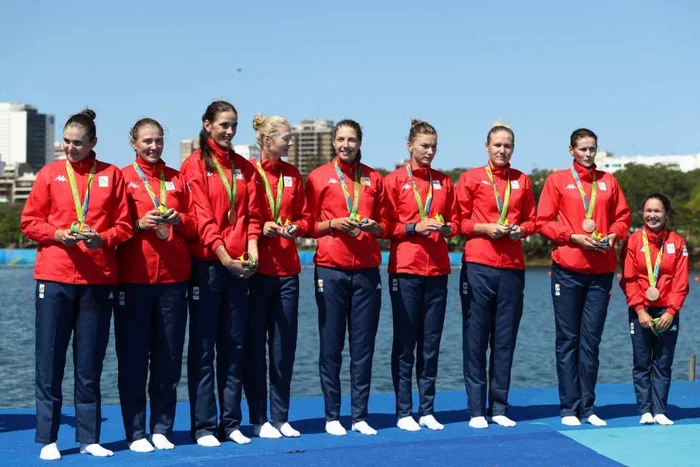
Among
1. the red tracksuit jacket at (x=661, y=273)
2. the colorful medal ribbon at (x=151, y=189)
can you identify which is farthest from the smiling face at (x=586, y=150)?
the colorful medal ribbon at (x=151, y=189)

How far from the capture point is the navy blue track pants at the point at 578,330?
7284 millimetres

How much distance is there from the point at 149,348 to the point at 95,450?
28.3 inches

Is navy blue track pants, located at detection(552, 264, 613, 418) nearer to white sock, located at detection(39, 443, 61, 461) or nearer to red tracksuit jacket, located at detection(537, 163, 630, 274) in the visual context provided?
red tracksuit jacket, located at detection(537, 163, 630, 274)

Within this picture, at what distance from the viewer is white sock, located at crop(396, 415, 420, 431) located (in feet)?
22.8

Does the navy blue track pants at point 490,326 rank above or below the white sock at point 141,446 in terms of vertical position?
above

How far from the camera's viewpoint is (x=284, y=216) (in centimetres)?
673

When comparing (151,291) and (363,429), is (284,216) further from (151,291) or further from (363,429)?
(363,429)

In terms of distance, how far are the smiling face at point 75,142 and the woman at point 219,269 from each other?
689 millimetres

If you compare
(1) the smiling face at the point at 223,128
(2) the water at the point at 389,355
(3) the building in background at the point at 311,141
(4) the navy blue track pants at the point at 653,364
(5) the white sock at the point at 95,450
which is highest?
(3) the building in background at the point at 311,141

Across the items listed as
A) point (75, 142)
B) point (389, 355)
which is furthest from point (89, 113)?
point (389, 355)

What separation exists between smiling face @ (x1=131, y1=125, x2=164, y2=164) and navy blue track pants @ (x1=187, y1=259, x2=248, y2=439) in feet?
2.43

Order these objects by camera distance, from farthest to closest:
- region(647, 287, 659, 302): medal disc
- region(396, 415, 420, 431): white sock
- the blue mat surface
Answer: region(647, 287, 659, 302): medal disc, region(396, 415, 420, 431): white sock, the blue mat surface

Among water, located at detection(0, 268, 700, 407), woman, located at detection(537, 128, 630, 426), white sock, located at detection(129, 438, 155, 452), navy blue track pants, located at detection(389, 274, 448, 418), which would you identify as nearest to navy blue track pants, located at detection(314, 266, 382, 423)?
navy blue track pants, located at detection(389, 274, 448, 418)

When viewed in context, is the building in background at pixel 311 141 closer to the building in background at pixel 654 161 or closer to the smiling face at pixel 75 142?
the building in background at pixel 654 161
